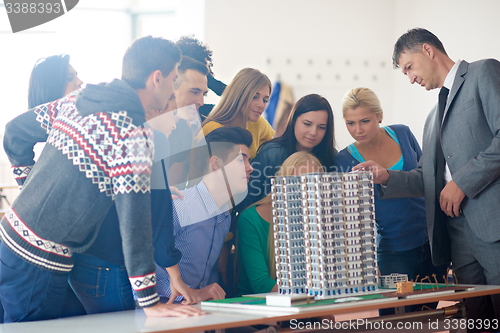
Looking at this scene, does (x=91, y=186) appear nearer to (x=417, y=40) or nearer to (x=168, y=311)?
(x=168, y=311)

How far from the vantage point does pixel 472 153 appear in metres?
2.11

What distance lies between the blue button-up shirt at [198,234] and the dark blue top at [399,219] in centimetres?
72

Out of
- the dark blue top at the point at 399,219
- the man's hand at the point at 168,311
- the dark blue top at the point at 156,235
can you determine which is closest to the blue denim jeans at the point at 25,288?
the dark blue top at the point at 156,235

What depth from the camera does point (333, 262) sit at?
1.62 meters

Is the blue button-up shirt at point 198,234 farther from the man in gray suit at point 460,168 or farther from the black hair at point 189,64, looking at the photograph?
the man in gray suit at point 460,168

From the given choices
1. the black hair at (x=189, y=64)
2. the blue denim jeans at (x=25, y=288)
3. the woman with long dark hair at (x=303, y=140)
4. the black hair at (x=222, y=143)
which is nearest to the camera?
the blue denim jeans at (x=25, y=288)

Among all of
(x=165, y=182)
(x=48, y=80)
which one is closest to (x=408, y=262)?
(x=165, y=182)

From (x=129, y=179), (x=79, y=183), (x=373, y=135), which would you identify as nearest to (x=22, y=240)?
(x=79, y=183)

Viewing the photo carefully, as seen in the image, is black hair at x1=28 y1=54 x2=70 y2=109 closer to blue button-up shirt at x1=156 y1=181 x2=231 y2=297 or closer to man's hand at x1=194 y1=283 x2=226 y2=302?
blue button-up shirt at x1=156 y1=181 x2=231 y2=297

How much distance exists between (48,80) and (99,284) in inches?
36.7

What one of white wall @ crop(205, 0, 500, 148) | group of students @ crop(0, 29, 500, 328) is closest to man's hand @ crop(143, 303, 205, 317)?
group of students @ crop(0, 29, 500, 328)

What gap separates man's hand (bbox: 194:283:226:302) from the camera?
1980 millimetres

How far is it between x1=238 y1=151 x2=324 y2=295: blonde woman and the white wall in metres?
1.59

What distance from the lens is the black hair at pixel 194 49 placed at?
2373 mm
